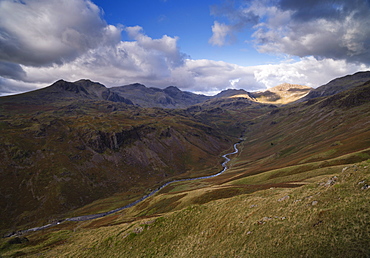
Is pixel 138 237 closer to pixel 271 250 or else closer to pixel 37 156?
pixel 271 250

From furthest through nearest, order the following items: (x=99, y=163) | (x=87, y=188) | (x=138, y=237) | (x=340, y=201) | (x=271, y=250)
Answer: (x=99, y=163) → (x=87, y=188) → (x=138, y=237) → (x=340, y=201) → (x=271, y=250)

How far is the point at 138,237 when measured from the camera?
39.0 m

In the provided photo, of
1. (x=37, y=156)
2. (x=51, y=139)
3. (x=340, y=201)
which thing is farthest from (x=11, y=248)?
(x=51, y=139)

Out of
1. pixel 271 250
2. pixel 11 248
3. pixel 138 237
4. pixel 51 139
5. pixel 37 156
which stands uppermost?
pixel 51 139

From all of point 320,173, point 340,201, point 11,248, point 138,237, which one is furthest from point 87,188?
point 340,201

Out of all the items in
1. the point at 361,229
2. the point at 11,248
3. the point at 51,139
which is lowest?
the point at 11,248

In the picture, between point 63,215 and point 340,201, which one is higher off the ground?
point 340,201

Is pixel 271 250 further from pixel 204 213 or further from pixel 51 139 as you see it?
pixel 51 139

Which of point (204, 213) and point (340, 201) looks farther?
point (204, 213)

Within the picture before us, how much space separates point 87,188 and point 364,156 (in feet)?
567

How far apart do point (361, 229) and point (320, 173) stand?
54.7 meters

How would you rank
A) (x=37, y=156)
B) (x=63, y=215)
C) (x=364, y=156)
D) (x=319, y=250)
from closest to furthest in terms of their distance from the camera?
(x=319, y=250), (x=364, y=156), (x=63, y=215), (x=37, y=156)

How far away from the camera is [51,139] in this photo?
19075 cm

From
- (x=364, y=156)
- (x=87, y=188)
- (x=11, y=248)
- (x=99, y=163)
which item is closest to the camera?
(x=11, y=248)
